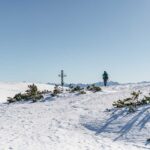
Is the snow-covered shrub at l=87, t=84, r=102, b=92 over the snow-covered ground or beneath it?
over

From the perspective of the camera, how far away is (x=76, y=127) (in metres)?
12.8

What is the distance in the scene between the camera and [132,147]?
10.4 meters

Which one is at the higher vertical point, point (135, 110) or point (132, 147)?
point (135, 110)

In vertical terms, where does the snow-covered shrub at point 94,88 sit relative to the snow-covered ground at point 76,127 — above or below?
above

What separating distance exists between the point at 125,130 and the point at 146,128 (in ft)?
2.49

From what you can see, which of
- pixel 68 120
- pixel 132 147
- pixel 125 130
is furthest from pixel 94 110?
pixel 132 147

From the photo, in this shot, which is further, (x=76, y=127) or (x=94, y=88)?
(x=94, y=88)

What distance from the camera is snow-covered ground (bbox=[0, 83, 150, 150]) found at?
415 inches

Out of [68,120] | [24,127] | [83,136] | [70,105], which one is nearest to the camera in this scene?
[83,136]

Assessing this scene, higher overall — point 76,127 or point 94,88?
point 94,88

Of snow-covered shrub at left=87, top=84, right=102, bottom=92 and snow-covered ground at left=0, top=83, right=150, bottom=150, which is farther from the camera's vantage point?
snow-covered shrub at left=87, top=84, right=102, bottom=92

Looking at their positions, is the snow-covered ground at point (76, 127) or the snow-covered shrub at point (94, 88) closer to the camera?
the snow-covered ground at point (76, 127)

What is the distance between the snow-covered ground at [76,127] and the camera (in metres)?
10.5

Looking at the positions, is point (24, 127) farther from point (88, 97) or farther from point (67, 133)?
point (88, 97)
